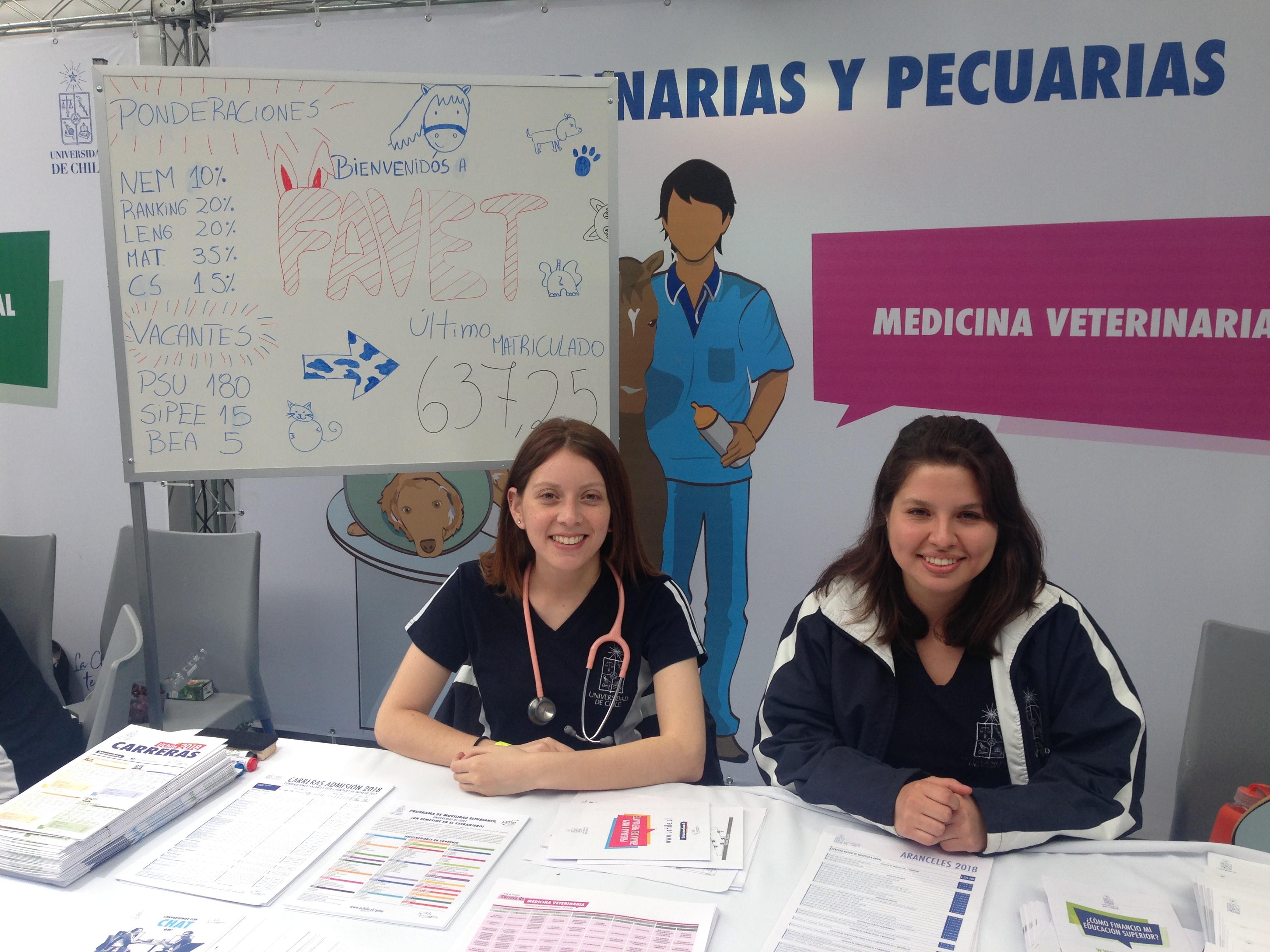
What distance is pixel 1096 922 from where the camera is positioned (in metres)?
1.03

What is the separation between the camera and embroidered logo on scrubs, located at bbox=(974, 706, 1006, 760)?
142cm

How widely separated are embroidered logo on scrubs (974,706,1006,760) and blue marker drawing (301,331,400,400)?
1.72 m

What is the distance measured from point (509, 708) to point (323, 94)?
169cm

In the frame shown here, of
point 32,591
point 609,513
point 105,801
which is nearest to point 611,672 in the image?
point 609,513

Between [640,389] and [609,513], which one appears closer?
[609,513]

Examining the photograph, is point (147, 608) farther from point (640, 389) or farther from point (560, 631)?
point (640, 389)

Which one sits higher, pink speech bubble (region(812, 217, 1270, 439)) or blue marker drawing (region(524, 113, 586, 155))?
blue marker drawing (region(524, 113, 586, 155))

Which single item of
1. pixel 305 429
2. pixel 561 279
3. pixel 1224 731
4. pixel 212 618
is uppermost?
pixel 561 279

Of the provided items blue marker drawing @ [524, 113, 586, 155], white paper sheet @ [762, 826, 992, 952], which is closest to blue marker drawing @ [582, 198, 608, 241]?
blue marker drawing @ [524, 113, 586, 155]

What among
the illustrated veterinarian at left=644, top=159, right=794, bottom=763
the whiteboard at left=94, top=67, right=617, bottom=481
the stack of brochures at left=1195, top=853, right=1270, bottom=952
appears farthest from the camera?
the illustrated veterinarian at left=644, top=159, right=794, bottom=763

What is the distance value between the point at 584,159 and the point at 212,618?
→ 5.82 ft

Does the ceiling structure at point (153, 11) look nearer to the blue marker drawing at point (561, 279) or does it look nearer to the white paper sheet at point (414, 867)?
the blue marker drawing at point (561, 279)

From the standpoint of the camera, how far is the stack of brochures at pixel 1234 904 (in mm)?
985

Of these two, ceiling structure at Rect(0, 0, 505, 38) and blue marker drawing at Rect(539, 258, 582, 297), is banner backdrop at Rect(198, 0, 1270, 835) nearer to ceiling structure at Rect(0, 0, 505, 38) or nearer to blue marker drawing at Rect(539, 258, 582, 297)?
ceiling structure at Rect(0, 0, 505, 38)
